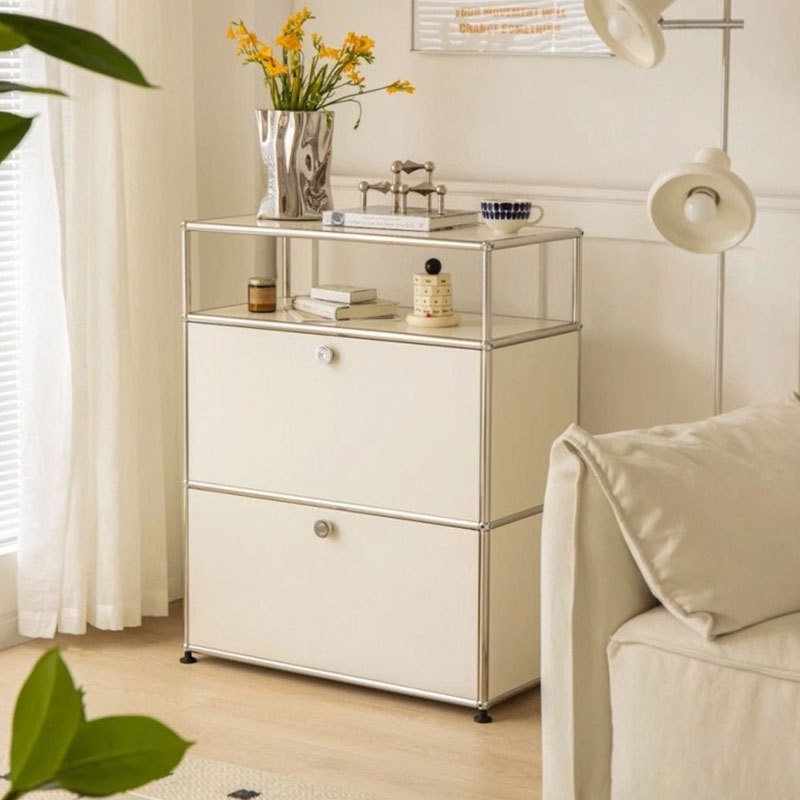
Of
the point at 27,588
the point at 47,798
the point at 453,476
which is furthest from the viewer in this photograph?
the point at 27,588

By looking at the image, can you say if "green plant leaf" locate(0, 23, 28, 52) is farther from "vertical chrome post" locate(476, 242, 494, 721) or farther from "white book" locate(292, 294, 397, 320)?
"white book" locate(292, 294, 397, 320)

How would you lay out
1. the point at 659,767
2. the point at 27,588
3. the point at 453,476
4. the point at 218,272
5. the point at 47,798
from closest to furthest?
1. the point at 659,767
2. the point at 47,798
3. the point at 453,476
4. the point at 27,588
5. the point at 218,272

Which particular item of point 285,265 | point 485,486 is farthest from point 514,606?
point 285,265

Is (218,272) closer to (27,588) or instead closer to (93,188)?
(93,188)

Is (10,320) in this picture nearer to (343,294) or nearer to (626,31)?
(343,294)

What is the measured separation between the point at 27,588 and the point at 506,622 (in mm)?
1168

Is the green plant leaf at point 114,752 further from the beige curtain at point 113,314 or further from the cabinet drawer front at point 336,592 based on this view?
the beige curtain at point 113,314

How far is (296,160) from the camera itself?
3254mm

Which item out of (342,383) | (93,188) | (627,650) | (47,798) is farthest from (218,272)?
(627,650)

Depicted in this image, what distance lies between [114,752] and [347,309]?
9.54 feet

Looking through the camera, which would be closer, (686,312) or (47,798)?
(47,798)

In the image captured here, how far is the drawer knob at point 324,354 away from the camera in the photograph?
121 inches

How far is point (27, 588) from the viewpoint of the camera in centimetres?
339

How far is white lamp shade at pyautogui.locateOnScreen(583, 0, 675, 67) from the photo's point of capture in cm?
250
